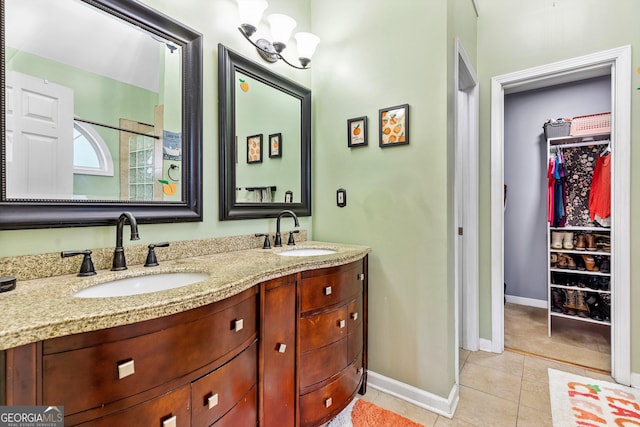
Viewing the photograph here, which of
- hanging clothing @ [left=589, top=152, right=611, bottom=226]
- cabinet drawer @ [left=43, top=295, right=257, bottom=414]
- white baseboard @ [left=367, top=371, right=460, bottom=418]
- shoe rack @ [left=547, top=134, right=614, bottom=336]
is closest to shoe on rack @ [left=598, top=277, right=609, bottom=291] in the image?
shoe rack @ [left=547, top=134, right=614, bottom=336]

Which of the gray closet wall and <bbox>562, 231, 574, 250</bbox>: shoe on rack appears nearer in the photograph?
<bbox>562, 231, 574, 250</bbox>: shoe on rack

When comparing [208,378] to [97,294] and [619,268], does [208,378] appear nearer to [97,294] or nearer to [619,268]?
[97,294]

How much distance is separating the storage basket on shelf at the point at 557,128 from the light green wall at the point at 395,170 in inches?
57.2

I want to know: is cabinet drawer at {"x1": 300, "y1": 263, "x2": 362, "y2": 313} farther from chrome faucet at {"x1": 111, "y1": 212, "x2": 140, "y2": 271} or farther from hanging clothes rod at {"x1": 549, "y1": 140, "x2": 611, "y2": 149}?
hanging clothes rod at {"x1": 549, "y1": 140, "x2": 611, "y2": 149}

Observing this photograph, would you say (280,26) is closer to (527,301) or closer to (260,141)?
(260,141)

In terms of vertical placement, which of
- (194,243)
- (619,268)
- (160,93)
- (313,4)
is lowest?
(619,268)

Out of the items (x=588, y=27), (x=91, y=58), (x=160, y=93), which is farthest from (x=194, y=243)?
(x=588, y=27)

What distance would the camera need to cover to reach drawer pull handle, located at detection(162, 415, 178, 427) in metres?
0.77

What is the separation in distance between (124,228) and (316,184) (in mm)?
1283

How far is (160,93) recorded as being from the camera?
1.33 m

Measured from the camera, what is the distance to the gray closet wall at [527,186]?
327 cm

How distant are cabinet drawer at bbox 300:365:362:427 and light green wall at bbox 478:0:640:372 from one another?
4.79ft

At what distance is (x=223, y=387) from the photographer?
3.07 ft

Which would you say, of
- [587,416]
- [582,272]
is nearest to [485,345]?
[587,416]
